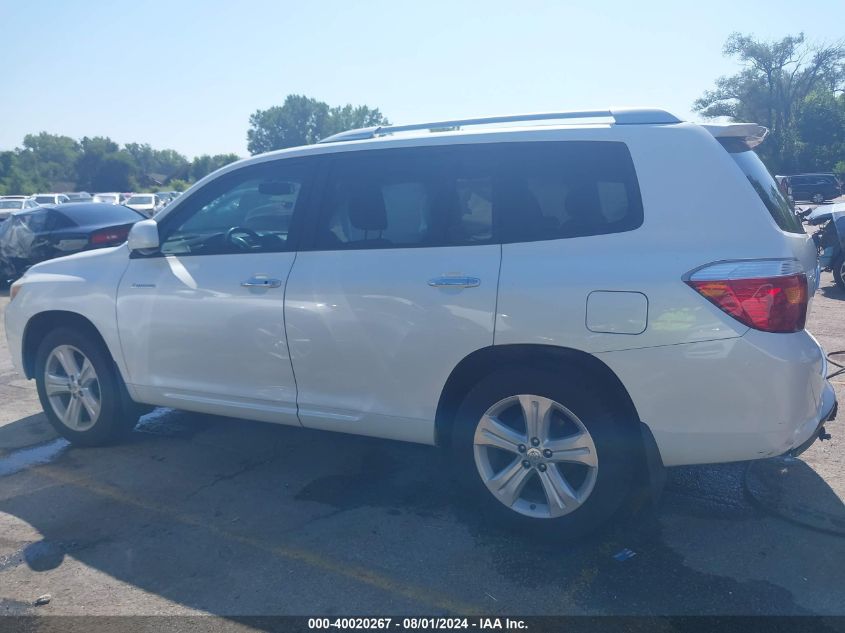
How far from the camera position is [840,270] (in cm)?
1020

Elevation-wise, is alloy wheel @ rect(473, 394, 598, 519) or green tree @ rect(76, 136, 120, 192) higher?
green tree @ rect(76, 136, 120, 192)

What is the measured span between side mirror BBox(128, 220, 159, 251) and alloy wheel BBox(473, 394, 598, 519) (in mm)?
2385

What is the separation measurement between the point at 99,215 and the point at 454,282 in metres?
10.7

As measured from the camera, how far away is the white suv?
3084 mm

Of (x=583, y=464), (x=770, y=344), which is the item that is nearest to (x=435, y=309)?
(x=583, y=464)

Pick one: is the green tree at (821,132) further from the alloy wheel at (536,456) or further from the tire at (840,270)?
the alloy wheel at (536,456)

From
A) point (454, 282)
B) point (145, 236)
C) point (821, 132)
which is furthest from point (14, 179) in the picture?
point (454, 282)

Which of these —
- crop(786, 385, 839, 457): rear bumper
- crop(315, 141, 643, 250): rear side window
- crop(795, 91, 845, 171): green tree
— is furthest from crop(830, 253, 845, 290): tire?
crop(795, 91, 845, 171): green tree

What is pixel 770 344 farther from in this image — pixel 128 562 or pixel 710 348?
pixel 128 562

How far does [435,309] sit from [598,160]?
3.47ft

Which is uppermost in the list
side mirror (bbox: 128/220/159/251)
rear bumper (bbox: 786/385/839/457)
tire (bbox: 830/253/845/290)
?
side mirror (bbox: 128/220/159/251)

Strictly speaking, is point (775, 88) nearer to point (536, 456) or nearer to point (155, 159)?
point (536, 456)

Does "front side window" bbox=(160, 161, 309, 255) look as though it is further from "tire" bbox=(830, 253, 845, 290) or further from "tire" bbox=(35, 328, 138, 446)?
"tire" bbox=(830, 253, 845, 290)

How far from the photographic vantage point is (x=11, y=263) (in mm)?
12781
